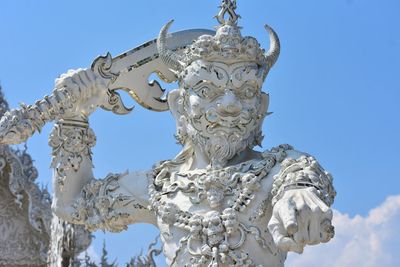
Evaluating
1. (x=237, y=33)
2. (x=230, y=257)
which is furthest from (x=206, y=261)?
(x=237, y=33)

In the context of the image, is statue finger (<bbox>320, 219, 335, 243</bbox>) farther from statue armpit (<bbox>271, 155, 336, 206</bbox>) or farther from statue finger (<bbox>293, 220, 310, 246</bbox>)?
statue armpit (<bbox>271, 155, 336, 206</bbox>)

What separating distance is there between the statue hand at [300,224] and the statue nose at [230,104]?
589 millimetres

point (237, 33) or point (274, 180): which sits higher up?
point (237, 33)

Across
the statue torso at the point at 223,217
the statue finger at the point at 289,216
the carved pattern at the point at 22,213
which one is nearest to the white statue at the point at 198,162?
the statue torso at the point at 223,217

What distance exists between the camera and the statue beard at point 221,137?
3043mm

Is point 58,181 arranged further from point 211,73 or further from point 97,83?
point 211,73

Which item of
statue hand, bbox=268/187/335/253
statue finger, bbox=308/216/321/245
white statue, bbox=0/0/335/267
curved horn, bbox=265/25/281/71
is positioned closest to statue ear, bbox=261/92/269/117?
white statue, bbox=0/0/335/267

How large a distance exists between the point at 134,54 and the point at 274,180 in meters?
0.92

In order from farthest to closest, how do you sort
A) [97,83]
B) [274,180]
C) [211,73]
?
[97,83], [211,73], [274,180]

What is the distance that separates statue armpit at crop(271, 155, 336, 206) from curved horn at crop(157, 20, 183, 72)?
0.61 meters

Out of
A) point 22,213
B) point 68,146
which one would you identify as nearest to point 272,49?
point 68,146

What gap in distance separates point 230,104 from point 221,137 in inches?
5.0

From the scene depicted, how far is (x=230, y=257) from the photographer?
290cm

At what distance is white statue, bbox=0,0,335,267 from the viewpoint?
2.93 metres
